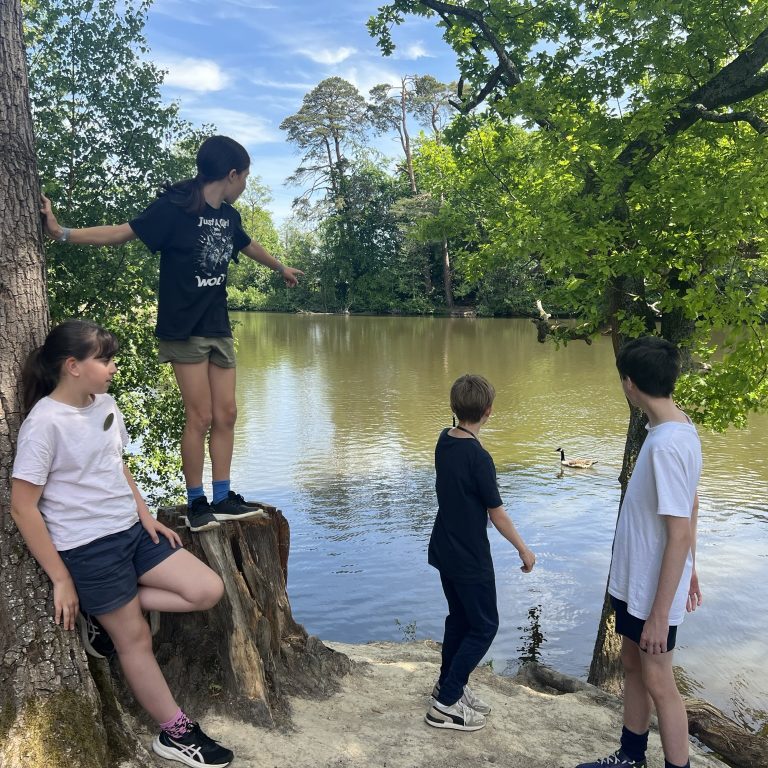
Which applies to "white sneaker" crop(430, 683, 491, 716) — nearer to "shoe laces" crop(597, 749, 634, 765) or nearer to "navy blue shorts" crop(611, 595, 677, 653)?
"shoe laces" crop(597, 749, 634, 765)

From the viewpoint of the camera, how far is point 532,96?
6.12 meters

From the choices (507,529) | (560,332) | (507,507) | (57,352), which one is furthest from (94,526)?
(507,507)

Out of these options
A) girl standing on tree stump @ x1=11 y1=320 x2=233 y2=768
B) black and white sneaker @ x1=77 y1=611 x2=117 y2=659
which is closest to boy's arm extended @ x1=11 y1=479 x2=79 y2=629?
girl standing on tree stump @ x1=11 y1=320 x2=233 y2=768

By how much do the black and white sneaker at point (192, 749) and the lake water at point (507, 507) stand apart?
4985 millimetres

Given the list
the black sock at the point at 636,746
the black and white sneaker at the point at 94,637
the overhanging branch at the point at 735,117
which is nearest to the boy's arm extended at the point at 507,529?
the black sock at the point at 636,746

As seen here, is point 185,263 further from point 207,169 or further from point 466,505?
point 466,505

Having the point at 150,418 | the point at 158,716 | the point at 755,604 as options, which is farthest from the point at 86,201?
the point at 755,604

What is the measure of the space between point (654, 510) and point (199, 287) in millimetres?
2369

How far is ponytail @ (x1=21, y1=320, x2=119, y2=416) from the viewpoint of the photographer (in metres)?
2.65

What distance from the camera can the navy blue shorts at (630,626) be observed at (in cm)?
281

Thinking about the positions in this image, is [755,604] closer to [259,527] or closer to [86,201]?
[259,527]

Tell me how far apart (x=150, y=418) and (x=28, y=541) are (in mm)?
5030

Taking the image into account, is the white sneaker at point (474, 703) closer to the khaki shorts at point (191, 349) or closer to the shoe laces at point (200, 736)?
the shoe laces at point (200, 736)

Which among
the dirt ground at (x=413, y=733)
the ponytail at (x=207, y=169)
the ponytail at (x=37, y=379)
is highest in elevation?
the ponytail at (x=207, y=169)
